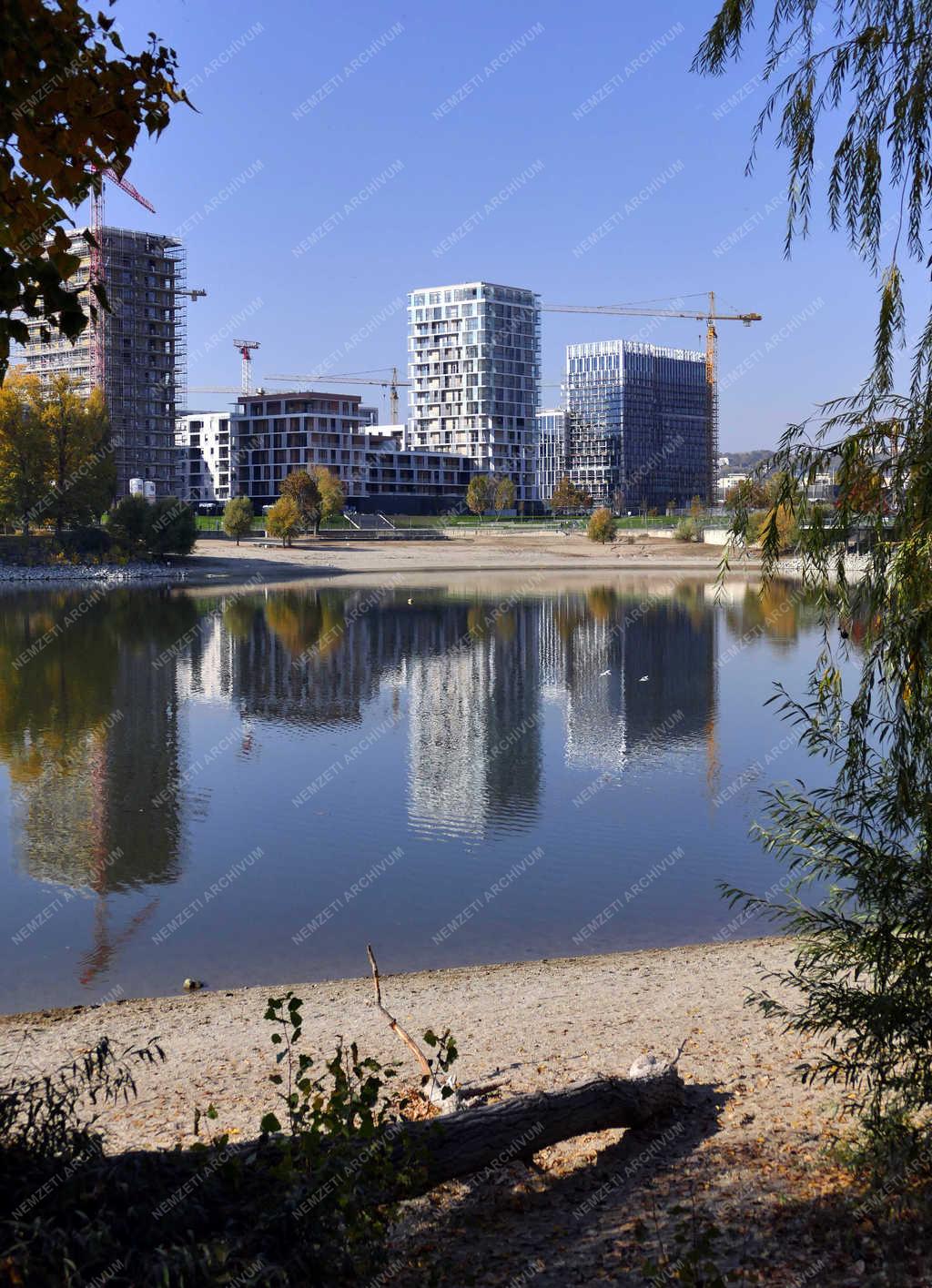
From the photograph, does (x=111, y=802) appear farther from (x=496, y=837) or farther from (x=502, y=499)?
(x=502, y=499)

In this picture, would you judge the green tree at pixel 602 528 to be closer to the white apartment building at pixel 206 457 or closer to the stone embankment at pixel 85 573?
the stone embankment at pixel 85 573

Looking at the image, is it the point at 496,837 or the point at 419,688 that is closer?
the point at 496,837

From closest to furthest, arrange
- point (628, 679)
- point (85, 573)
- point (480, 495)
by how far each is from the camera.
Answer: point (628, 679) < point (85, 573) < point (480, 495)

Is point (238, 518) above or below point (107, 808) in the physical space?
above

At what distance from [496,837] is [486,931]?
494 centimetres

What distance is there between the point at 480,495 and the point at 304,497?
4798 cm

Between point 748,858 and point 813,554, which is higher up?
point 813,554

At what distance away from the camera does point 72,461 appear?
91.1 meters

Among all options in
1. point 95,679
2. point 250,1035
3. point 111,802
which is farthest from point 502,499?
point 250,1035

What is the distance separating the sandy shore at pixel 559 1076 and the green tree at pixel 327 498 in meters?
119

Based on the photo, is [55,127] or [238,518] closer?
Answer: [55,127]

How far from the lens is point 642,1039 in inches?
390

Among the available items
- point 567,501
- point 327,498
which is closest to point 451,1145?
point 327,498

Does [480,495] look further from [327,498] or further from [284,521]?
[284,521]
